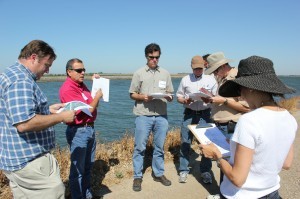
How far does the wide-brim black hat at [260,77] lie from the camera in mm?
1855

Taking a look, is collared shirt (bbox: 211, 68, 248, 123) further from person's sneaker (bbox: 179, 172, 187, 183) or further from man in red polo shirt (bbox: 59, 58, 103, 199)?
man in red polo shirt (bbox: 59, 58, 103, 199)

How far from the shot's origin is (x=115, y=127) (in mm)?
14148

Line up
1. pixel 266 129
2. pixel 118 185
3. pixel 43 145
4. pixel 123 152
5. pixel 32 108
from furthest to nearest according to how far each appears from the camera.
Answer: pixel 123 152 < pixel 118 185 < pixel 43 145 < pixel 32 108 < pixel 266 129

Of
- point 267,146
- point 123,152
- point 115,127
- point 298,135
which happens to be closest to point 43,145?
point 267,146

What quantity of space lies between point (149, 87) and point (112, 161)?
175 centimetres

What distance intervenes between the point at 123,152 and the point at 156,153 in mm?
1121

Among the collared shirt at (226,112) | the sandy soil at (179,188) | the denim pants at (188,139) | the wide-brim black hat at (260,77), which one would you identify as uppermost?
the wide-brim black hat at (260,77)

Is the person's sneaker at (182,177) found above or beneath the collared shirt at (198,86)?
beneath

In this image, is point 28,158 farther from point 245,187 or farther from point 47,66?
point 245,187

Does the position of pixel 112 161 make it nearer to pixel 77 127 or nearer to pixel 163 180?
pixel 163 180

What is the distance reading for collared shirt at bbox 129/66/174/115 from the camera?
4.80 metres

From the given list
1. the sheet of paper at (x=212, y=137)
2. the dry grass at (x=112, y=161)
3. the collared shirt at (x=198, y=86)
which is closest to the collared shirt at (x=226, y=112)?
the collared shirt at (x=198, y=86)

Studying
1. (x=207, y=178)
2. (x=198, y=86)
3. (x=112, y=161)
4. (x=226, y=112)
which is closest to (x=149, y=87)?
(x=198, y=86)

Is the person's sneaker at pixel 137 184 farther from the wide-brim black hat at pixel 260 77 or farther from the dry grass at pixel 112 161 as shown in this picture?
the wide-brim black hat at pixel 260 77
